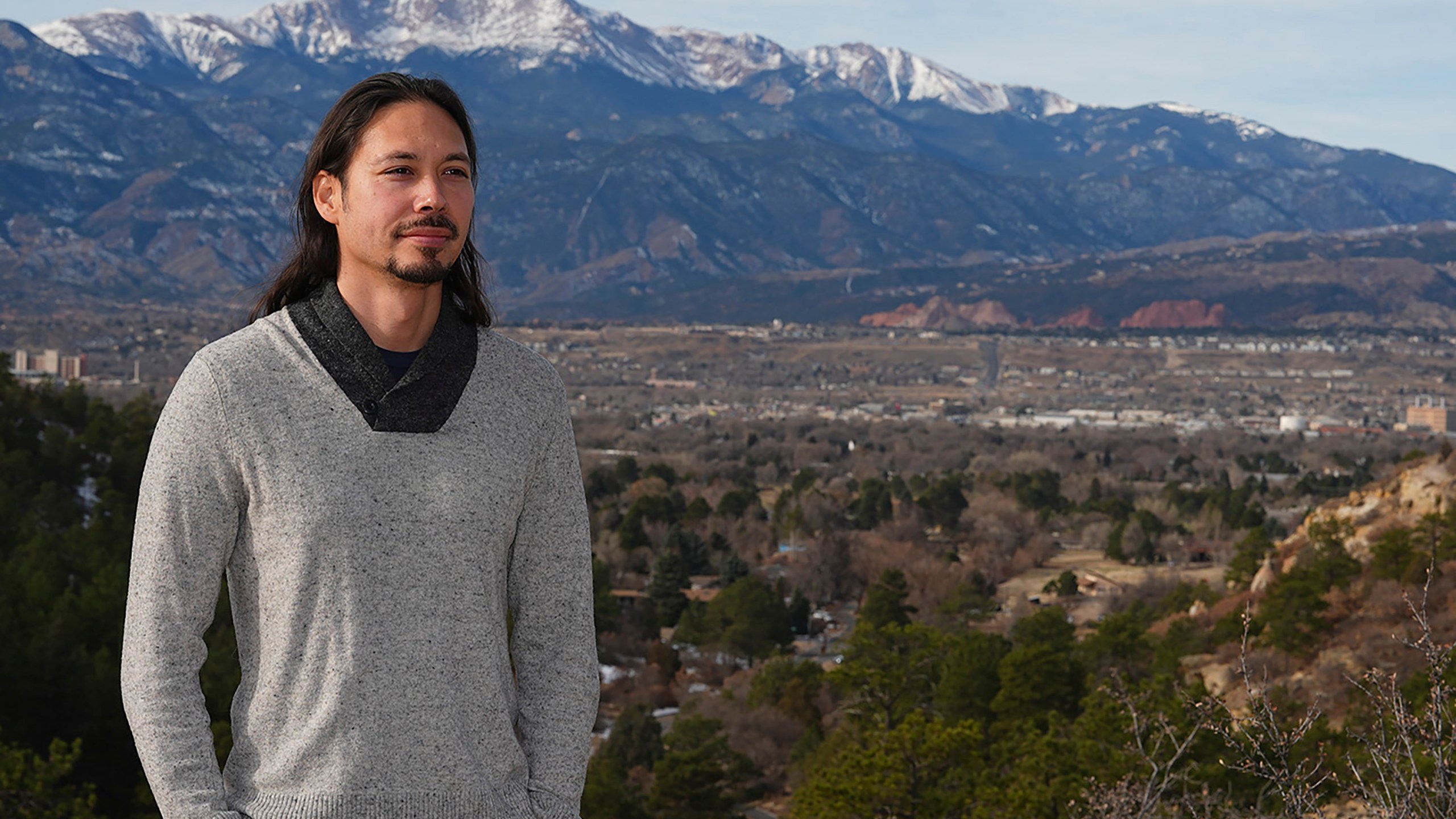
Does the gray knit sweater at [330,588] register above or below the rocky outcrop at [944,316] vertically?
above

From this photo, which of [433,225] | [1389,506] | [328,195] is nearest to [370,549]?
[433,225]

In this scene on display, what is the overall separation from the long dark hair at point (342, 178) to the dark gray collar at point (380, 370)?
4.5 inches

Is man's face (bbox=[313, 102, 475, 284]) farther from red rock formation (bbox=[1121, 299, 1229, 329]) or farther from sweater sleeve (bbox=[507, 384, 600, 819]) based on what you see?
red rock formation (bbox=[1121, 299, 1229, 329])

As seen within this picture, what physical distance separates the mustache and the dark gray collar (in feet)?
A: 0.53

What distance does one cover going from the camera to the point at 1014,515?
182ft

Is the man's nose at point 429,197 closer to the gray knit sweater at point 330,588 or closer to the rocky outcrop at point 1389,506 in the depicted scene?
the gray knit sweater at point 330,588

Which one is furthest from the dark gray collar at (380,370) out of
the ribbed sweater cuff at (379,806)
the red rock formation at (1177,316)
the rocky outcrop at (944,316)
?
the red rock formation at (1177,316)

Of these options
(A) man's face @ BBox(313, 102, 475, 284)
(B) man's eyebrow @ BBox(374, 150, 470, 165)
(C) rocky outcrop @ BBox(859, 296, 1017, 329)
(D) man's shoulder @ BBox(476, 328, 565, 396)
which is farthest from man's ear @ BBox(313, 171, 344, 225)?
(C) rocky outcrop @ BBox(859, 296, 1017, 329)

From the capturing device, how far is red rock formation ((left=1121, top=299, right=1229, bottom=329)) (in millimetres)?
178250

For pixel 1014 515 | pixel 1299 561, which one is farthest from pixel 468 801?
pixel 1014 515

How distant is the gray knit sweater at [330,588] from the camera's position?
2.38 meters

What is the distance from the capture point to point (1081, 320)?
18462cm

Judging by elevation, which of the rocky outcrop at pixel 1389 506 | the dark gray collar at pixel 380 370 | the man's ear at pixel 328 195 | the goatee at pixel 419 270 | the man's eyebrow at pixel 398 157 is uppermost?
the man's eyebrow at pixel 398 157

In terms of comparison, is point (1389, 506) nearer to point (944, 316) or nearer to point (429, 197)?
point (429, 197)
